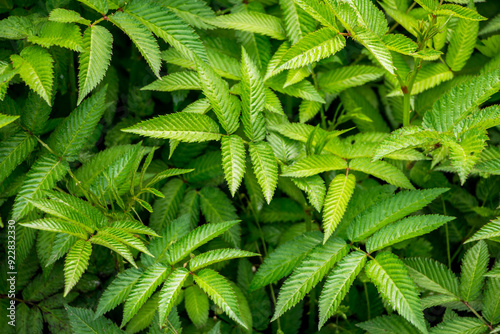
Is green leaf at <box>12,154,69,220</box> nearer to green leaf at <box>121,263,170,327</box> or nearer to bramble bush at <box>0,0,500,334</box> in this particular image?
bramble bush at <box>0,0,500,334</box>

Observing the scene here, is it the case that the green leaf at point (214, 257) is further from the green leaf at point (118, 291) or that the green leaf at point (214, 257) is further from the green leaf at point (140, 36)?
the green leaf at point (140, 36)

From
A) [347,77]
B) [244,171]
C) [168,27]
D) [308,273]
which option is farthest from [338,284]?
[168,27]

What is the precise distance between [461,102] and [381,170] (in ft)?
1.23

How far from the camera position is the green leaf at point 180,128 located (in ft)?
4.75

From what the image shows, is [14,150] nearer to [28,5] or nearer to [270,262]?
[28,5]

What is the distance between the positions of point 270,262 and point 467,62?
141cm

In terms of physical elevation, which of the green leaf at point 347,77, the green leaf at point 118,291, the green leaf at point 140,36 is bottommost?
the green leaf at point 118,291

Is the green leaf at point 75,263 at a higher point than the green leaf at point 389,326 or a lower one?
higher

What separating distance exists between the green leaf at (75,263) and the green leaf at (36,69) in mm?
496

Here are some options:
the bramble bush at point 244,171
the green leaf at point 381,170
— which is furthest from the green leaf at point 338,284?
the green leaf at point 381,170

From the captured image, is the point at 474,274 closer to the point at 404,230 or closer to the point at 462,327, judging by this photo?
the point at 462,327

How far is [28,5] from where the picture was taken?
188 centimetres

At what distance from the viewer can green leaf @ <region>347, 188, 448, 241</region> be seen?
151cm

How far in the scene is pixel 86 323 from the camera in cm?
152
